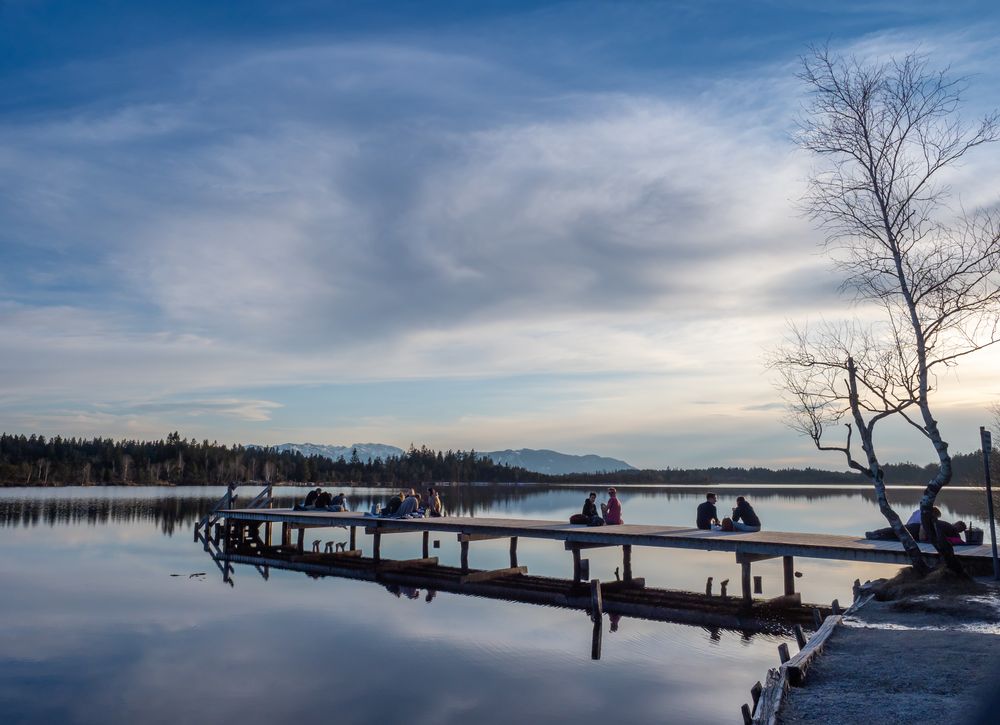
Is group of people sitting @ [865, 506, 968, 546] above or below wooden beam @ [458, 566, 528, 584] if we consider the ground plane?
above

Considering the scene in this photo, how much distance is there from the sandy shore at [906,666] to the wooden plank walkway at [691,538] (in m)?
3.39

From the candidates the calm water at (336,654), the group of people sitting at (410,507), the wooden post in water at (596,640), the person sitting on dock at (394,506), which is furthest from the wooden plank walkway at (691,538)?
the wooden post in water at (596,640)

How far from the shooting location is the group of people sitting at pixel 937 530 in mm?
16672

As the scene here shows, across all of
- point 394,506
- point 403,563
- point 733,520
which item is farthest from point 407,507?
point 733,520

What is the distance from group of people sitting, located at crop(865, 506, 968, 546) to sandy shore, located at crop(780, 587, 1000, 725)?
10.0ft

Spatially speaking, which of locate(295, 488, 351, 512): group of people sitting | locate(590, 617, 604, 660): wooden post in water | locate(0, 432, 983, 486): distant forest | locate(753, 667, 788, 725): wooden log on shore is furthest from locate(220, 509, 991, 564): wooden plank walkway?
locate(0, 432, 983, 486): distant forest

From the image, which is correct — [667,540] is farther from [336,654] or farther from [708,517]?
[336,654]

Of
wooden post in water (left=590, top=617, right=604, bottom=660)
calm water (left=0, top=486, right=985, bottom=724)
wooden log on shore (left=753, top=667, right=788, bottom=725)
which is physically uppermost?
wooden log on shore (left=753, top=667, right=788, bottom=725)

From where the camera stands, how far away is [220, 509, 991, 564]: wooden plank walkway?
1722cm

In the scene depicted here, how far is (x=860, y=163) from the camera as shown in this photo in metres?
17.8

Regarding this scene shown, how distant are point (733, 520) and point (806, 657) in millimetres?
12450

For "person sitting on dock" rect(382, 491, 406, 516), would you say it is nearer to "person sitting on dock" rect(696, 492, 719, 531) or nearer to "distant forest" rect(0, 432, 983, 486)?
"person sitting on dock" rect(696, 492, 719, 531)

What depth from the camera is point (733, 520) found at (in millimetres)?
22047

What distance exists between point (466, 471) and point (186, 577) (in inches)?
5963
